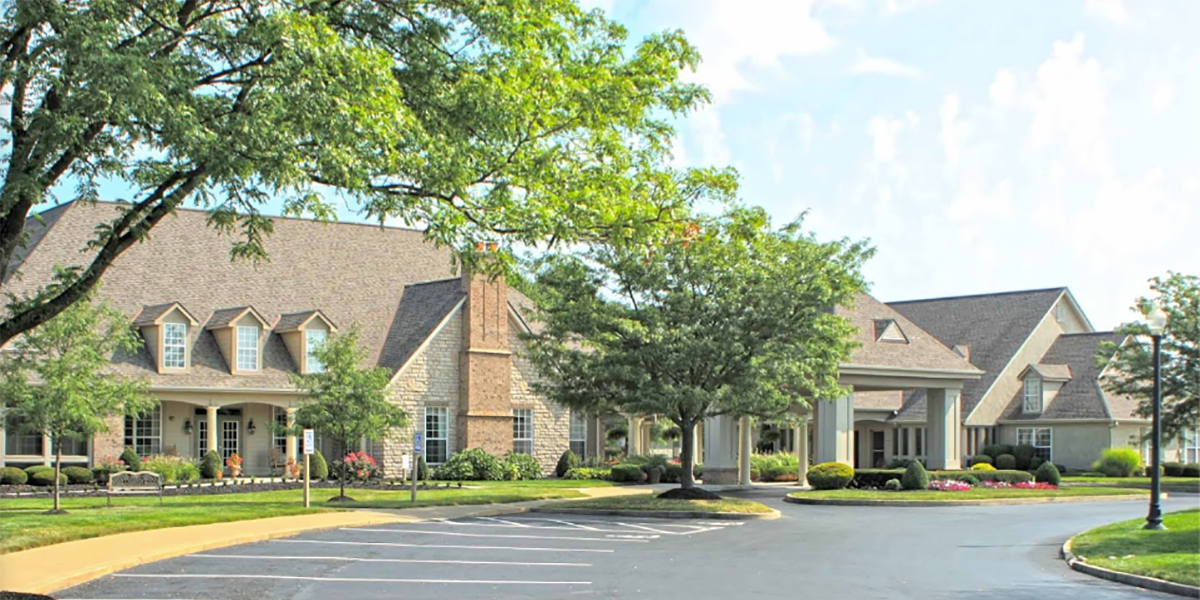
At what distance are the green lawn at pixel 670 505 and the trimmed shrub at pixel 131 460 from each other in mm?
14156

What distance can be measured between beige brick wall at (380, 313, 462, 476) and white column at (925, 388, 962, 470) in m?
16.4

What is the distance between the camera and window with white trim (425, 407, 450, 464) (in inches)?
1745

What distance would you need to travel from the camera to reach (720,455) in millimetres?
43094

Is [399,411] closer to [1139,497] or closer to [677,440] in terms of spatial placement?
[1139,497]

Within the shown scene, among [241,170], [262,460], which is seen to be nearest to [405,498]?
[262,460]

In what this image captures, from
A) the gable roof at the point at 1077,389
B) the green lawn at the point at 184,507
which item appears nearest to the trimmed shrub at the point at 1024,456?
the gable roof at the point at 1077,389

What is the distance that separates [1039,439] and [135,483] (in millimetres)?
38405

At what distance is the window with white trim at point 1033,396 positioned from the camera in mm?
55562

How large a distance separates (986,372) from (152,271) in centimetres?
3495

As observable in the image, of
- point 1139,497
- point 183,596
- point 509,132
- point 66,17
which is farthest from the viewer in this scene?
point 1139,497

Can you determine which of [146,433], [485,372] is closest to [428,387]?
[485,372]

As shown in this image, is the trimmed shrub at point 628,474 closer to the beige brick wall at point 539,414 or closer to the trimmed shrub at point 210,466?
the beige brick wall at point 539,414

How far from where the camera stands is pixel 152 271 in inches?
1688

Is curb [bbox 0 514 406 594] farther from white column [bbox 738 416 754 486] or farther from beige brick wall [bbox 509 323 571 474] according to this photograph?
beige brick wall [bbox 509 323 571 474]
